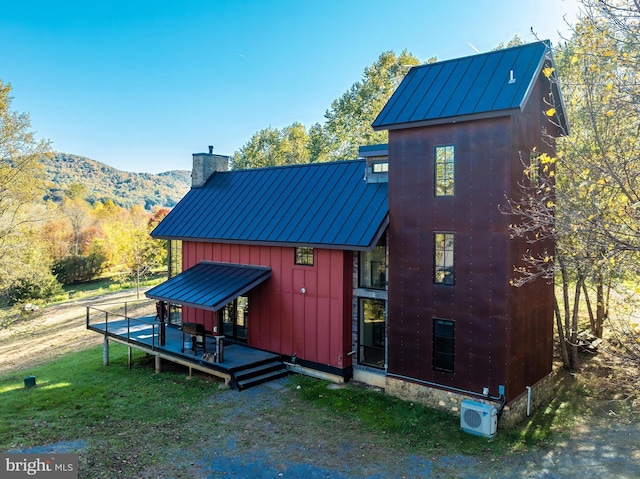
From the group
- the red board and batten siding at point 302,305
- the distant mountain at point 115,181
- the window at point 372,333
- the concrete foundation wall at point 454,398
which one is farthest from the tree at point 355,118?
the distant mountain at point 115,181

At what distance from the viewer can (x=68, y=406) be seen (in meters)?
11.0

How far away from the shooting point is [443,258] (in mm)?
10328

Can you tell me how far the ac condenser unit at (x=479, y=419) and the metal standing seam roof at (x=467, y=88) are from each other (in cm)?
632

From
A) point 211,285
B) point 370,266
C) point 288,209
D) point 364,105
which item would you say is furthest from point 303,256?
point 364,105

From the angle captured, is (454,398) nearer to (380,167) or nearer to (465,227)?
(465,227)

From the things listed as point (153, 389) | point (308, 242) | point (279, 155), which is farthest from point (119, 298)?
point (308, 242)

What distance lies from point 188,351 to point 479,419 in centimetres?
836

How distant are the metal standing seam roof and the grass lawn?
697cm

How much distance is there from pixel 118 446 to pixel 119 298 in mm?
23903

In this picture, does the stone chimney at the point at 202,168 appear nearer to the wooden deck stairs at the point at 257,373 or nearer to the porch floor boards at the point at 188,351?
the porch floor boards at the point at 188,351

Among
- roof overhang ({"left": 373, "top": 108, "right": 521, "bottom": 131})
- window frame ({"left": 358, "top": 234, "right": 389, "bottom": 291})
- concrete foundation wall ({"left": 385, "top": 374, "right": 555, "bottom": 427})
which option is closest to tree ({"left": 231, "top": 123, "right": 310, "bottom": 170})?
window frame ({"left": 358, "top": 234, "right": 389, "bottom": 291})

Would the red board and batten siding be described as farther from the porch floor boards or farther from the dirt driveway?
the dirt driveway

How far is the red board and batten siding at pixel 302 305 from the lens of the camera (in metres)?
11.8

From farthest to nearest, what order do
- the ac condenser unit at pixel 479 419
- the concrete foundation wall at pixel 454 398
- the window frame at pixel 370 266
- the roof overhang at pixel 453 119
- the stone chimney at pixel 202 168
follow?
1. the stone chimney at pixel 202 168
2. the window frame at pixel 370 266
3. the concrete foundation wall at pixel 454 398
4. the roof overhang at pixel 453 119
5. the ac condenser unit at pixel 479 419
